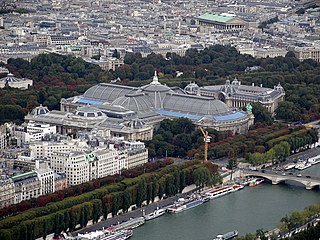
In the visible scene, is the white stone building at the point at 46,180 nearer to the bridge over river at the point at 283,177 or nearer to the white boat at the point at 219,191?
the white boat at the point at 219,191

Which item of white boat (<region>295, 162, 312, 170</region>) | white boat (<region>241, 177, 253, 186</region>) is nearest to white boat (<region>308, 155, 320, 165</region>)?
white boat (<region>295, 162, 312, 170</region>)

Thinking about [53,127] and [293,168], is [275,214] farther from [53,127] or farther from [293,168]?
[53,127]

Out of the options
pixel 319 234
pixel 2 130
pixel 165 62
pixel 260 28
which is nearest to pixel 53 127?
pixel 2 130

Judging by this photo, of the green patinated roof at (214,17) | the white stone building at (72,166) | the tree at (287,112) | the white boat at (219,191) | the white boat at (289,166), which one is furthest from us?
the green patinated roof at (214,17)

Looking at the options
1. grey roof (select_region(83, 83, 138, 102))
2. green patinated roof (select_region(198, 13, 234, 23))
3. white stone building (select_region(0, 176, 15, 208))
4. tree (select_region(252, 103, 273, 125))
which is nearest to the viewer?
white stone building (select_region(0, 176, 15, 208))

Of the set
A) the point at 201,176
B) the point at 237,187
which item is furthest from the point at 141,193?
the point at 237,187

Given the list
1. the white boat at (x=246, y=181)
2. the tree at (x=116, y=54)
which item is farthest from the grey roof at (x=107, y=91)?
the tree at (x=116, y=54)

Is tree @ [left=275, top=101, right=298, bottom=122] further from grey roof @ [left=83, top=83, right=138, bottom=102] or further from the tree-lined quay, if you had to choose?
the tree-lined quay
